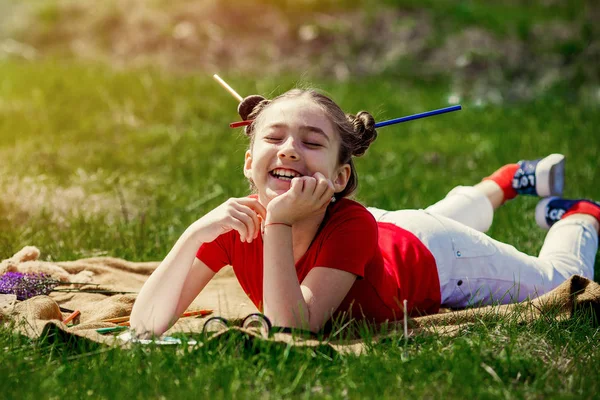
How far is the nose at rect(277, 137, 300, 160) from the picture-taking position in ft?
9.49

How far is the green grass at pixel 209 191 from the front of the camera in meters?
2.47

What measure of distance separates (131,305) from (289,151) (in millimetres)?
1038

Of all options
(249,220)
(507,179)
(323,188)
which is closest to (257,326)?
(249,220)

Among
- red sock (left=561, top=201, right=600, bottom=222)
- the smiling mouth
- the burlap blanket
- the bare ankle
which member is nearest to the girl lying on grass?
the smiling mouth

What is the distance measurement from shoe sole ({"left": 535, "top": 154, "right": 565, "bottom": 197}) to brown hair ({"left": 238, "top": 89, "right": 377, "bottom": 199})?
146 cm

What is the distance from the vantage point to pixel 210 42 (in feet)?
33.0

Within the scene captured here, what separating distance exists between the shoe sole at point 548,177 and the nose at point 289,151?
1.94 metres

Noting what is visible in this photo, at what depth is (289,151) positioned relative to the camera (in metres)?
2.89

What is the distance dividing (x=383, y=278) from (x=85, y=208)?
2415 mm

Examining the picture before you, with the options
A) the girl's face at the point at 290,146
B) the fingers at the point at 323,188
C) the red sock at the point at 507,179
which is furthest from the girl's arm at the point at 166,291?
the red sock at the point at 507,179

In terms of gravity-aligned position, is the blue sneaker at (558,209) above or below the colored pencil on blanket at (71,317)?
above

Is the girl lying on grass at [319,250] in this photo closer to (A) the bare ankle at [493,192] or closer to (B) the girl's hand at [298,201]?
(B) the girl's hand at [298,201]

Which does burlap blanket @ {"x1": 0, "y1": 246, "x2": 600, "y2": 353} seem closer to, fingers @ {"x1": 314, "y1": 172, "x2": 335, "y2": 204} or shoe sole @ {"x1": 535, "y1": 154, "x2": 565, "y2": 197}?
fingers @ {"x1": 314, "y1": 172, "x2": 335, "y2": 204}

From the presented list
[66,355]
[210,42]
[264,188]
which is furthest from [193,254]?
[210,42]
